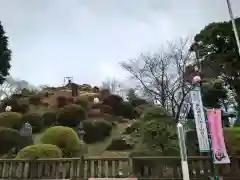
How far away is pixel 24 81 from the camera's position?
44812mm

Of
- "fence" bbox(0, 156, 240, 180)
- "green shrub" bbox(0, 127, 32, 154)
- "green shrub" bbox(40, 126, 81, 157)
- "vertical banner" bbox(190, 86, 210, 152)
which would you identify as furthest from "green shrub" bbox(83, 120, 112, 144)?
"vertical banner" bbox(190, 86, 210, 152)

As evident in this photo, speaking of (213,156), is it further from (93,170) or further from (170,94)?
(170,94)

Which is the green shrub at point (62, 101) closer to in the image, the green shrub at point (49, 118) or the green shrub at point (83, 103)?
the green shrub at point (83, 103)

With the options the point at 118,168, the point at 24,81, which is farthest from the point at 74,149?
the point at 24,81

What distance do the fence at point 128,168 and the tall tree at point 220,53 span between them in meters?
12.1

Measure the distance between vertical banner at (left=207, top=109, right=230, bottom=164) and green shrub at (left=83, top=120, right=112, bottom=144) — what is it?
13.3 m

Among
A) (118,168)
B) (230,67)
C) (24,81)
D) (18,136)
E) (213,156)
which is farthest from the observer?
(24,81)

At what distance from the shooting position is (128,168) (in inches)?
303

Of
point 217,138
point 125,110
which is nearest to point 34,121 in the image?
point 125,110

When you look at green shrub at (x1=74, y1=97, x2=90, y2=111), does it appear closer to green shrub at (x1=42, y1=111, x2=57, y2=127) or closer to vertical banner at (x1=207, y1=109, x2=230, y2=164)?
green shrub at (x1=42, y1=111, x2=57, y2=127)

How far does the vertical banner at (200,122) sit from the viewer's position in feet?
24.0

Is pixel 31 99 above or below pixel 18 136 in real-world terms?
above

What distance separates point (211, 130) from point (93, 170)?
368 centimetres

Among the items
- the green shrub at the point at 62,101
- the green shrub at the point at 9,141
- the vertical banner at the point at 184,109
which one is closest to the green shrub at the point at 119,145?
the vertical banner at the point at 184,109
